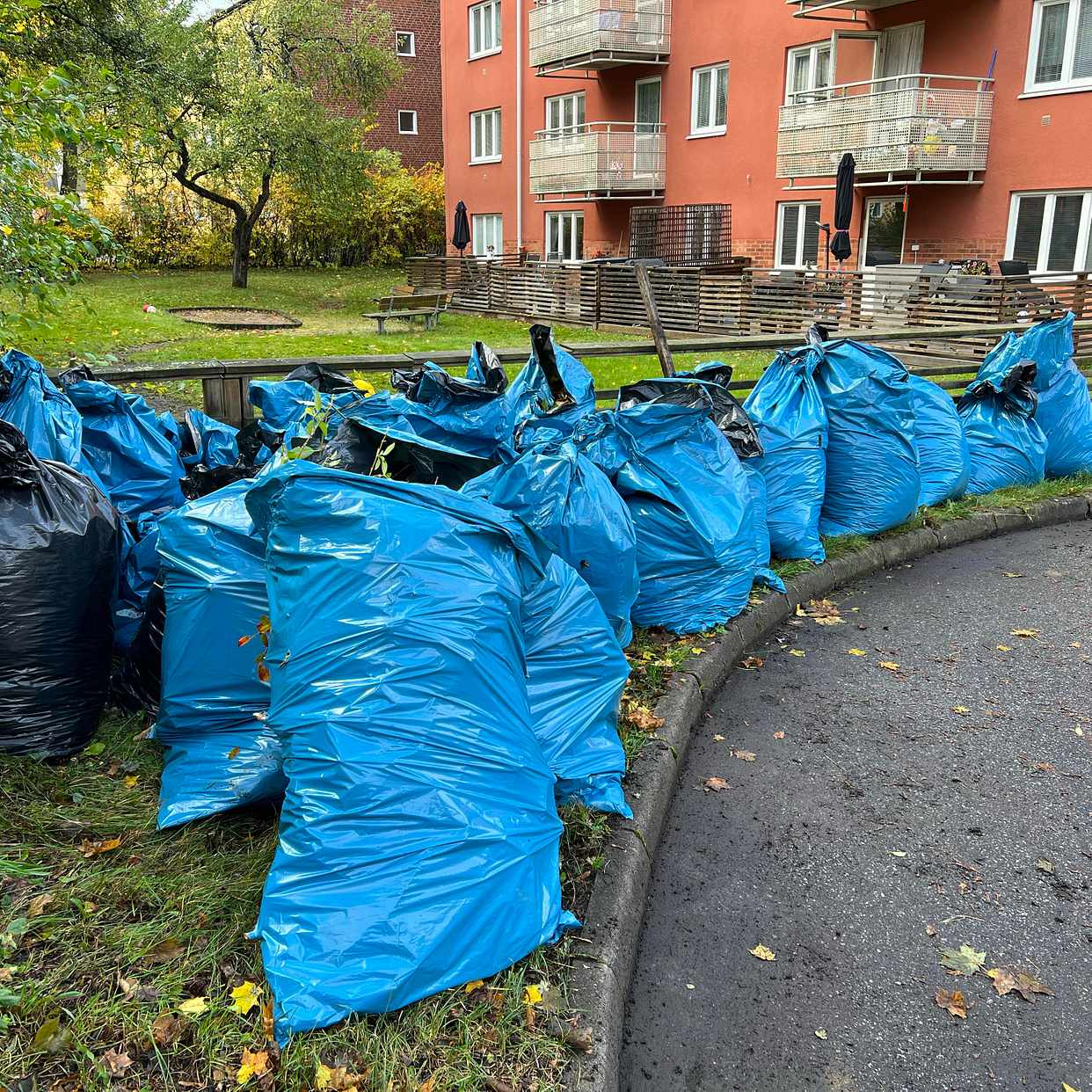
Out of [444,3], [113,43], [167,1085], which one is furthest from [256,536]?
[444,3]

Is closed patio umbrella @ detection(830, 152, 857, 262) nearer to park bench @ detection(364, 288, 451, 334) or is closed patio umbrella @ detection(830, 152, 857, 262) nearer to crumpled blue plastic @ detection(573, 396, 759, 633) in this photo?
park bench @ detection(364, 288, 451, 334)

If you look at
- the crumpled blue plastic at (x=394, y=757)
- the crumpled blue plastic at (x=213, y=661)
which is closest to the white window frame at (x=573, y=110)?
the crumpled blue plastic at (x=213, y=661)

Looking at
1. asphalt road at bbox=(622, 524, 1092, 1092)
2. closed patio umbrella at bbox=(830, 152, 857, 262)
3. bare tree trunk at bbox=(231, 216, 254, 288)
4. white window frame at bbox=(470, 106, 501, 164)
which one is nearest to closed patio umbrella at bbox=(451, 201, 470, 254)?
white window frame at bbox=(470, 106, 501, 164)

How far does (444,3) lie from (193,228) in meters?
9.45

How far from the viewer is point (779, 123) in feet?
61.8

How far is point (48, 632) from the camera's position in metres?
3.03

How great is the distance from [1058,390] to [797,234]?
1352 cm

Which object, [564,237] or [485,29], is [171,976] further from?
[485,29]

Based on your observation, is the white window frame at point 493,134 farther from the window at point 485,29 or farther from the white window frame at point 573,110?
the white window frame at point 573,110

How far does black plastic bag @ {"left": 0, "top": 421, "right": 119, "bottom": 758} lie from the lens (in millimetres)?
2975

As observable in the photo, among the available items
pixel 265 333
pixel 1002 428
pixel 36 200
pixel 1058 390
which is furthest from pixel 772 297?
pixel 36 200

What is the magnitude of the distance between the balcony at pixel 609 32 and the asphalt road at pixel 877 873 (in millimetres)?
20002

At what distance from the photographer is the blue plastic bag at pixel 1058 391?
6918mm

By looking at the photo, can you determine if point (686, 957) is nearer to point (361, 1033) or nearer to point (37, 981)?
point (361, 1033)
